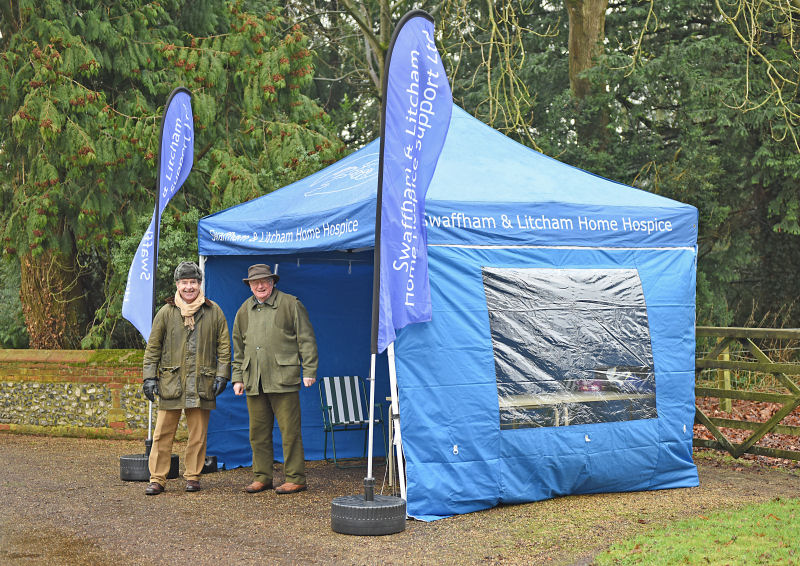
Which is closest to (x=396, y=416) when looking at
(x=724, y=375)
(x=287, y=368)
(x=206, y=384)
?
(x=287, y=368)

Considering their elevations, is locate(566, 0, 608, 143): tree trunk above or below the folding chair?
above

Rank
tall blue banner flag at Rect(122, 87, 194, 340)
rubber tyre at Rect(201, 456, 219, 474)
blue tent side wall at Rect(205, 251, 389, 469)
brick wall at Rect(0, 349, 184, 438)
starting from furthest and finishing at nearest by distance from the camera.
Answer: brick wall at Rect(0, 349, 184, 438) < blue tent side wall at Rect(205, 251, 389, 469) < rubber tyre at Rect(201, 456, 219, 474) < tall blue banner flag at Rect(122, 87, 194, 340)

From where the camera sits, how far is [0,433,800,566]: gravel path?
5.94 meters

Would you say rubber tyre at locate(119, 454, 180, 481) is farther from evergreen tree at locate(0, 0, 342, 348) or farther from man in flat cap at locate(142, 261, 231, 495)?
evergreen tree at locate(0, 0, 342, 348)

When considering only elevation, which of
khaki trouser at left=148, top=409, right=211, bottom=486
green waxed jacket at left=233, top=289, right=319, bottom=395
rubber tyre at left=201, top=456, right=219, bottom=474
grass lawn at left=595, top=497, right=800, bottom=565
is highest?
green waxed jacket at left=233, top=289, right=319, bottom=395

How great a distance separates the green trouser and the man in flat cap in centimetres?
39

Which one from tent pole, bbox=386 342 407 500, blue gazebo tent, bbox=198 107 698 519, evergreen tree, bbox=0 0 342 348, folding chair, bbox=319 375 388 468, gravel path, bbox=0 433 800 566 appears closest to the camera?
gravel path, bbox=0 433 800 566

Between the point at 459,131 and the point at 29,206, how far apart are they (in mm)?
7122

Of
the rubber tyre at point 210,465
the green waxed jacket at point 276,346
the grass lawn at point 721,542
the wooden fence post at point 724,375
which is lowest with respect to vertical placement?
the rubber tyre at point 210,465

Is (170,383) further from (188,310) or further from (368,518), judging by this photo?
(368,518)

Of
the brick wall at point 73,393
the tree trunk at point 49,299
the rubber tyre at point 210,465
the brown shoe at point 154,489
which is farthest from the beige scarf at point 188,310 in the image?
the tree trunk at point 49,299

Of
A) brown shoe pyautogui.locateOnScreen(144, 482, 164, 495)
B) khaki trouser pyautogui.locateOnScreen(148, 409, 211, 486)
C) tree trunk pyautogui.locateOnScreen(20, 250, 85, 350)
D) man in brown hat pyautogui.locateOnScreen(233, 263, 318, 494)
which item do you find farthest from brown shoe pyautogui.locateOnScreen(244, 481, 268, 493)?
tree trunk pyautogui.locateOnScreen(20, 250, 85, 350)

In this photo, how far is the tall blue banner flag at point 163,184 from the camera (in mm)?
9047

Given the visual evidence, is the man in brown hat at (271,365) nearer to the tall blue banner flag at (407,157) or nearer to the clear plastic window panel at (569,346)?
the tall blue banner flag at (407,157)
